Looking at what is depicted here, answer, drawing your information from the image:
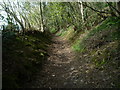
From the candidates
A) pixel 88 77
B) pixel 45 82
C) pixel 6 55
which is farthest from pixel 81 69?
pixel 6 55

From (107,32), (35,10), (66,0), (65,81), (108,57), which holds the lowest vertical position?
(65,81)

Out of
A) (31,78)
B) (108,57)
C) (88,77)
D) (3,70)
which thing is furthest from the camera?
(108,57)

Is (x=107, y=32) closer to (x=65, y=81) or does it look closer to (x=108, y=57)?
(x=108, y=57)

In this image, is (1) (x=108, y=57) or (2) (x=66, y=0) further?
(2) (x=66, y=0)

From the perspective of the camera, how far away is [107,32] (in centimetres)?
935

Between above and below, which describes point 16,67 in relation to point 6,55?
below

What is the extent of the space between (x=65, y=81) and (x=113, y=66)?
7.99 ft

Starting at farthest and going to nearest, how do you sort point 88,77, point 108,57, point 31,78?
point 108,57 < point 88,77 < point 31,78

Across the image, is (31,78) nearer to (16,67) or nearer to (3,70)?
(16,67)

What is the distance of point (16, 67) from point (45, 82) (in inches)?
57.8

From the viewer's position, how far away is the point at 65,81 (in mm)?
5977

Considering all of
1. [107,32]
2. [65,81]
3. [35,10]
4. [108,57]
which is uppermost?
[35,10]

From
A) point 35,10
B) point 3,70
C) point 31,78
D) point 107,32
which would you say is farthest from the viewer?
point 35,10

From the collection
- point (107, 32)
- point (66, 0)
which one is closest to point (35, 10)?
point (66, 0)
